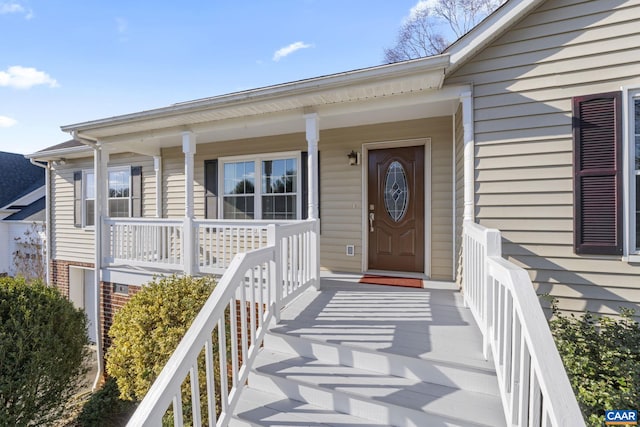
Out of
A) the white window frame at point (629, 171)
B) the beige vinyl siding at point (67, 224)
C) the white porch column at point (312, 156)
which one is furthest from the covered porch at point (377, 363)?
the beige vinyl siding at point (67, 224)

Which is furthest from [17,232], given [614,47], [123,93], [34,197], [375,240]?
[614,47]

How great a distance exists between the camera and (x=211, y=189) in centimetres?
650

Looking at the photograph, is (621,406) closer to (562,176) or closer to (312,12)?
(562,176)

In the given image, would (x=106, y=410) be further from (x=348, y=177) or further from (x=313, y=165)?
(x=348, y=177)

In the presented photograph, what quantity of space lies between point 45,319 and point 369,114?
506cm

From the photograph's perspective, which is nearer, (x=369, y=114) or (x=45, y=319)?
(x=45, y=319)

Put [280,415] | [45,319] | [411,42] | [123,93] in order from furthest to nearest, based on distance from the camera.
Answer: [411,42] → [123,93] → [45,319] → [280,415]

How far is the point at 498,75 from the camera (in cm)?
357

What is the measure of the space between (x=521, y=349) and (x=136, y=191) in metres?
8.02

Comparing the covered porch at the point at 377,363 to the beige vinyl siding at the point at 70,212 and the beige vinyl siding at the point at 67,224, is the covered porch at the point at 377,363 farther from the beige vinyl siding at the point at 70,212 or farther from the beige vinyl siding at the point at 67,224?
the beige vinyl siding at the point at 67,224

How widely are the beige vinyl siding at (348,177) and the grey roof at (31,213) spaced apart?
8386 mm

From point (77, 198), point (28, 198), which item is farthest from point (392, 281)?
point (28, 198)

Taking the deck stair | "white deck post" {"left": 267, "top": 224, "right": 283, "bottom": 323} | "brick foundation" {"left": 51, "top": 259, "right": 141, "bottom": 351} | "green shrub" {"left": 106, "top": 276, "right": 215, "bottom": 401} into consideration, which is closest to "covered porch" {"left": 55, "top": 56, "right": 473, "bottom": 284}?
"brick foundation" {"left": 51, "top": 259, "right": 141, "bottom": 351}

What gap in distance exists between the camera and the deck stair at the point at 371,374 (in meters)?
2.00
